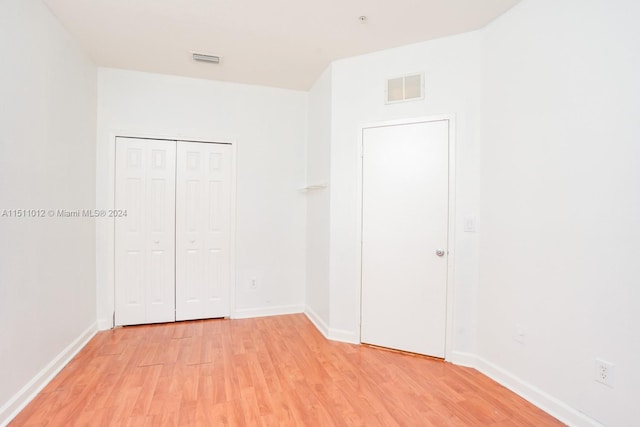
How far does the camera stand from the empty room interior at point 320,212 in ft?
6.10

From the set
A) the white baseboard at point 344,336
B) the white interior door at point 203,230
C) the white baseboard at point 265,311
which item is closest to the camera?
the white baseboard at point 344,336

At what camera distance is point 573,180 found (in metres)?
1.90

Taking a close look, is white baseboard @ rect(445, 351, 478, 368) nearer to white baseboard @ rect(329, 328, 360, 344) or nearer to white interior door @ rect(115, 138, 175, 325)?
white baseboard @ rect(329, 328, 360, 344)

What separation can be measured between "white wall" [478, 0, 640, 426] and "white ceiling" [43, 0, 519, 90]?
56cm

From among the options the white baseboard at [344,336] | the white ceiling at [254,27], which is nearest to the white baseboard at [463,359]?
the white baseboard at [344,336]

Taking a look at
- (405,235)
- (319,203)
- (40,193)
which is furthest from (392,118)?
(40,193)

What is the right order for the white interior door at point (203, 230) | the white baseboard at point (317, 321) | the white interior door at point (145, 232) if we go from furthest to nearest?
1. the white interior door at point (203, 230)
2. the white interior door at point (145, 232)
3. the white baseboard at point (317, 321)

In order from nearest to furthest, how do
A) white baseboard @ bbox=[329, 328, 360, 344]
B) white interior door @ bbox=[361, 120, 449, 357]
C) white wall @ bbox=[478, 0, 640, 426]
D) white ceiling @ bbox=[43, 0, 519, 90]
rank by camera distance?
1. white wall @ bbox=[478, 0, 640, 426]
2. white ceiling @ bbox=[43, 0, 519, 90]
3. white interior door @ bbox=[361, 120, 449, 357]
4. white baseboard @ bbox=[329, 328, 360, 344]

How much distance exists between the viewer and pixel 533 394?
6.88ft

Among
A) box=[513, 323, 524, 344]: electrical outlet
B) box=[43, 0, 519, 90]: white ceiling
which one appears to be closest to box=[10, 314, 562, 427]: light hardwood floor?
box=[513, 323, 524, 344]: electrical outlet

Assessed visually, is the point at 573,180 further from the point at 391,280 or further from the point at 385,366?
the point at 385,366

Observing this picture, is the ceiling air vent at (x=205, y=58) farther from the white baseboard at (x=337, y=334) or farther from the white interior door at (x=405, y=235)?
the white baseboard at (x=337, y=334)

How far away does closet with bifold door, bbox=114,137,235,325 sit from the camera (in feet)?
11.2

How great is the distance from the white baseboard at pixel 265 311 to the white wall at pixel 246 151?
1 centimetres
